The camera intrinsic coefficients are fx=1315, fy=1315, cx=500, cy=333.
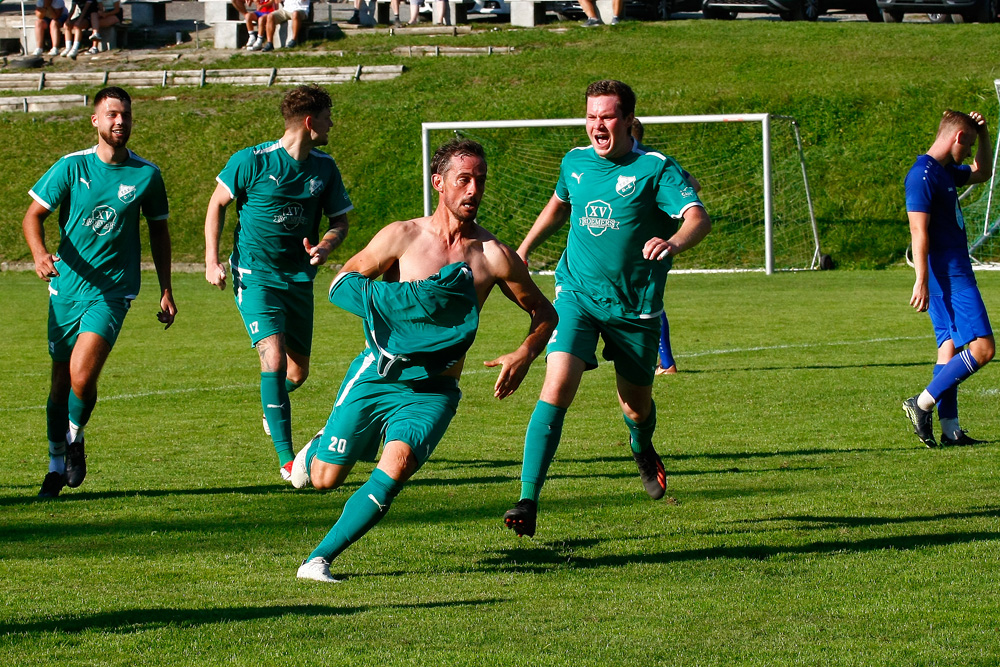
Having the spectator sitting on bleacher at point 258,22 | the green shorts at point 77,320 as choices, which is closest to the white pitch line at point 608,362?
the green shorts at point 77,320

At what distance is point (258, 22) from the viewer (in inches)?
1328

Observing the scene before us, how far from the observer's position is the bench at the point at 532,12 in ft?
112

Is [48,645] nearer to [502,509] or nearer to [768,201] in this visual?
[502,509]

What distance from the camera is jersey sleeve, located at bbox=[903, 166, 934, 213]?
8273mm

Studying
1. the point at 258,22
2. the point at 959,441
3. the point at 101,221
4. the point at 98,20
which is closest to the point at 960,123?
the point at 959,441

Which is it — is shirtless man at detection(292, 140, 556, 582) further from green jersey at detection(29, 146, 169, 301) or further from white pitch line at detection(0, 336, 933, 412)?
white pitch line at detection(0, 336, 933, 412)

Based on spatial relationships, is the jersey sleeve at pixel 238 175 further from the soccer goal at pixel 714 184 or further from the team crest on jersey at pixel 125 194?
the soccer goal at pixel 714 184

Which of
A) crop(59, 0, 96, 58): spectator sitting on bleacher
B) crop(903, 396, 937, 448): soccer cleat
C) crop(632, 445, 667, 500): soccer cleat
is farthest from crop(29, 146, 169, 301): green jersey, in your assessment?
crop(59, 0, 96, 58): spectator sitting on bleacher

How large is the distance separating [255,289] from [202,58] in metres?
26.8

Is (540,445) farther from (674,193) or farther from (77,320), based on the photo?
(77,320)

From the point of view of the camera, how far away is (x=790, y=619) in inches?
182

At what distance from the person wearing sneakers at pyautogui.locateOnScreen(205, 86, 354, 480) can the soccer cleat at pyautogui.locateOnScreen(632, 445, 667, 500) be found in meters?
2.21

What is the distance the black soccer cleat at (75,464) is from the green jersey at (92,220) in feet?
2.76

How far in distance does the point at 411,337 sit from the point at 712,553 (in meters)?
1.65
